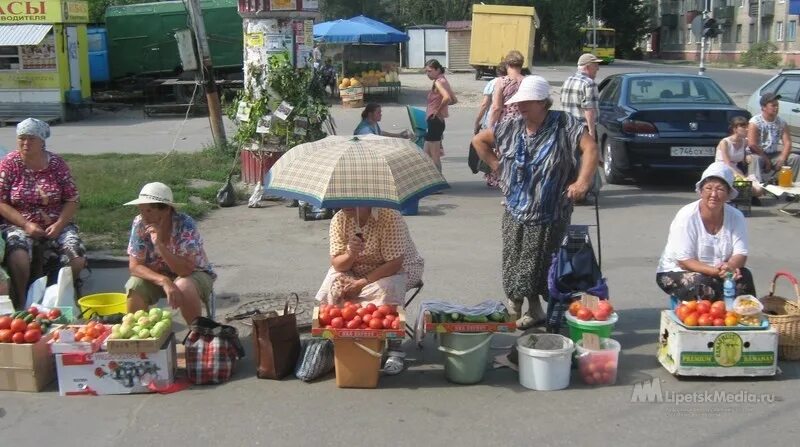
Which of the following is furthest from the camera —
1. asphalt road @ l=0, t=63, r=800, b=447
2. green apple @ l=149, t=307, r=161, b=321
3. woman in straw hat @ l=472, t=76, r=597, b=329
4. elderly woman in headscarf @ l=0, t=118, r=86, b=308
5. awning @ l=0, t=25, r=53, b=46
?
awning @ l=0, t=25, r=53, b=46

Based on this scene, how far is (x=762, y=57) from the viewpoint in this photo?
54594mm

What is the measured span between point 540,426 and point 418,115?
316 inches

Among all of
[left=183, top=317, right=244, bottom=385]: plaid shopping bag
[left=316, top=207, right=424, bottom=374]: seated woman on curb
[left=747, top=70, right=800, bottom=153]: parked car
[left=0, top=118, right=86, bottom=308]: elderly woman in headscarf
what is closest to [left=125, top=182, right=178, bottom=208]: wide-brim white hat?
[left=183, top=317, right=244, bottom=385]: plaid shopping bag

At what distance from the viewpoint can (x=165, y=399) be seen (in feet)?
16.5

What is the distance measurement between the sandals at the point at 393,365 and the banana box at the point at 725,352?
1715 millimetres

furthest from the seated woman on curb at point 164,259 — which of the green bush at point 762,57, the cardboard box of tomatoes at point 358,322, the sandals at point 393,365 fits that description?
the green bush at point 762,57

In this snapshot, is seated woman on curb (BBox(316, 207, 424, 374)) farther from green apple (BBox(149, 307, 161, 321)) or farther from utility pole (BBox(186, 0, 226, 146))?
utility pole (BBox(186, 0, 226, 146))

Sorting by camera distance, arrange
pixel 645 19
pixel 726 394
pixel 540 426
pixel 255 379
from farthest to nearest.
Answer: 1. pixel 645 19
2. pixel 255 379
3. pixel 726 394
4. pixel 540 426

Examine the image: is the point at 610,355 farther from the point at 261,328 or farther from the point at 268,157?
the point at 268,157

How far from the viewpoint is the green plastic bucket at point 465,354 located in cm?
518

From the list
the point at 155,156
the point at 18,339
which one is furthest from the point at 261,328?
the point at 155,156

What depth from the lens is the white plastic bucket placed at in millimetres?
5074

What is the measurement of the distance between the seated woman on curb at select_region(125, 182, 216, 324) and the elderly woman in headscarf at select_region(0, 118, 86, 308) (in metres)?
1.03

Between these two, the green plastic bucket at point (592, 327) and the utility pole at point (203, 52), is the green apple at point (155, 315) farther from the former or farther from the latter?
the utility pole at point (203, 52)
